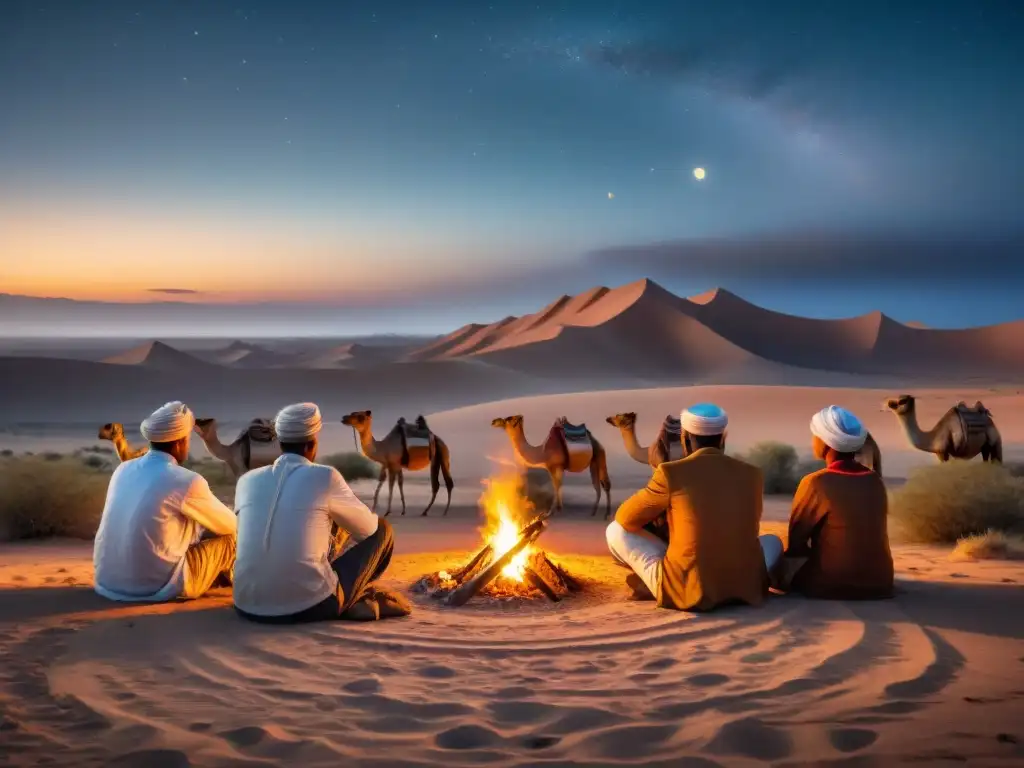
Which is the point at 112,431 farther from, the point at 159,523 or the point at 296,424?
the point at 296,424

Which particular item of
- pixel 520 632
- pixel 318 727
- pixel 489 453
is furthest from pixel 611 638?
pixel 489 453

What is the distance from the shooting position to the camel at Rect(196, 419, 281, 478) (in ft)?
41.4

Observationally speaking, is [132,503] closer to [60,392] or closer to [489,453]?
[489,453]

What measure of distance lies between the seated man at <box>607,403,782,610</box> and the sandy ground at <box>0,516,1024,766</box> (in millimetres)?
172

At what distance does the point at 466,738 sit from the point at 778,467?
1435cm

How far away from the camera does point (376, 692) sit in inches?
204

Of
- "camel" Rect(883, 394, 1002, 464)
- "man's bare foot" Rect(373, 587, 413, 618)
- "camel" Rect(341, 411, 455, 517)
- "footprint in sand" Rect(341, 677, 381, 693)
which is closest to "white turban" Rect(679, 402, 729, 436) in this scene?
"man's bare foot" Rect(373, 587, 413, 618)

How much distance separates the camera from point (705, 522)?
6594 millimetres

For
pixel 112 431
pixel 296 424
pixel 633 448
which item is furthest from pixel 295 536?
pixel 633 448

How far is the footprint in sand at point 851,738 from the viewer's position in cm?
435

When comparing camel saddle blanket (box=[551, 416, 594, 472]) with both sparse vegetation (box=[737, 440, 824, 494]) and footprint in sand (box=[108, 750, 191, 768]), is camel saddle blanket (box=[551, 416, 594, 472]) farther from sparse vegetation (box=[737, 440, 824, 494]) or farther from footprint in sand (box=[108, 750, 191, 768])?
footprint in sand (box=[108, 750, 191, 768])

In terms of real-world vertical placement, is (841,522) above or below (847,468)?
below

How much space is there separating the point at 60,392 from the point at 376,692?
69509mm

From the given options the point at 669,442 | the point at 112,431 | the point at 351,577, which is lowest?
the point at 351,577
